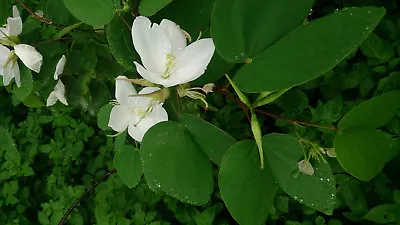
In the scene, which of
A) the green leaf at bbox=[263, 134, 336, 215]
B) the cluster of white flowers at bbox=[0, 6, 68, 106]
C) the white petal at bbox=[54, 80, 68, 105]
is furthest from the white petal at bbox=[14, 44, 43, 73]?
the green leaf at bbox=[263, 134, 336, 215]

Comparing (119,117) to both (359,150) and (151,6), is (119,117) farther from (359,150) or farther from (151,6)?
(359,150)

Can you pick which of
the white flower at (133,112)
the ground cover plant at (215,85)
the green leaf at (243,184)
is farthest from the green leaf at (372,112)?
the white flower at (133,112)

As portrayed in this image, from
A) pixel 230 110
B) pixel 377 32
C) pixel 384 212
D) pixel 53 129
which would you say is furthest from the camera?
pixel 53 129

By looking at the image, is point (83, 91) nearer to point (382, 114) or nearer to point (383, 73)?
point (382, 114)

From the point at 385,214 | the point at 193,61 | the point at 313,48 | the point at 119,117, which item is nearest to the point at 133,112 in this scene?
the point at 119,117

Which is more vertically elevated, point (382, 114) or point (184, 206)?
point (382, 114)

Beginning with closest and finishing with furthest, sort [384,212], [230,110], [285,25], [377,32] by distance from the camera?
[285,25] < [384,212] < [377,32] < [230,110]

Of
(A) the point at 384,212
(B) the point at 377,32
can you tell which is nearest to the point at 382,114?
(A) the point at 384,212
